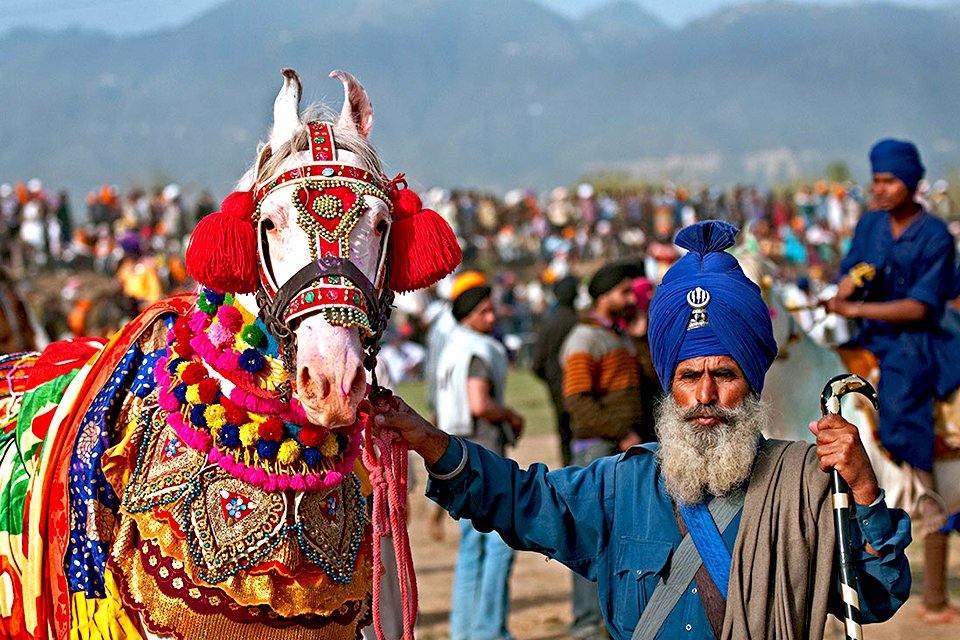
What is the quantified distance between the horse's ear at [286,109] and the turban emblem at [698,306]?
4.54 feet

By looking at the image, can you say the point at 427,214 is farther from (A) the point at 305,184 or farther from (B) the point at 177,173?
(B) the point at 177,173

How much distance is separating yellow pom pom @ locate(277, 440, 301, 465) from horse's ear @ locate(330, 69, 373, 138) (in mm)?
1004

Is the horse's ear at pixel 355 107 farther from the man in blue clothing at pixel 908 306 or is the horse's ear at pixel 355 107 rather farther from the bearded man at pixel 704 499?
the man in blue clothing at pixel 908 306

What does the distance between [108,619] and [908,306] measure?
5.25m

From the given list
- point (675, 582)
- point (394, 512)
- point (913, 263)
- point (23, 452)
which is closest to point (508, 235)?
point (913, 263)

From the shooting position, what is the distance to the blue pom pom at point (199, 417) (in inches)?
147

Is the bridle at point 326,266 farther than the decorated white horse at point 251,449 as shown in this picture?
No

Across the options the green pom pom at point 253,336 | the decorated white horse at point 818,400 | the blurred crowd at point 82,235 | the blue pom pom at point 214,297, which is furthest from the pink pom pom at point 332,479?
the blurred crowd at point 82,235

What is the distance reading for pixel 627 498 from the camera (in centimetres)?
331

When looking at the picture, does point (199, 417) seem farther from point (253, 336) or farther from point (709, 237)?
point (709, 237)

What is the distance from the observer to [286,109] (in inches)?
158

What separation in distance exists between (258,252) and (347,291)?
38 cm

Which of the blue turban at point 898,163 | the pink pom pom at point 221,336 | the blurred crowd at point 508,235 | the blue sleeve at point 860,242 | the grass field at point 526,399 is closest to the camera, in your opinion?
the pink pom pom at point 221,336

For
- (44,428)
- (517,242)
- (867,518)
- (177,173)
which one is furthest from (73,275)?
(177,173)
